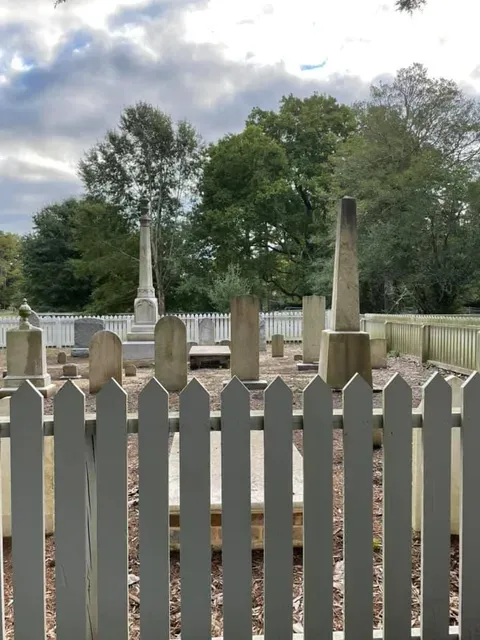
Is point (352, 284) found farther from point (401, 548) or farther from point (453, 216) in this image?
point (453, 216)

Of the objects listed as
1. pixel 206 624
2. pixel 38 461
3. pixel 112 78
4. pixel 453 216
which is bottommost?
pixel 206 624

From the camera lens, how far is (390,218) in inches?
890

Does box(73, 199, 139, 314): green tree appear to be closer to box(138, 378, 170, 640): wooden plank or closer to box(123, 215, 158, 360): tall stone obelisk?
box(123, 215, 158, 360): tall stone obelisk

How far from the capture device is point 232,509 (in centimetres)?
188

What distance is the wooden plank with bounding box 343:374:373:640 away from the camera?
6.19 ft

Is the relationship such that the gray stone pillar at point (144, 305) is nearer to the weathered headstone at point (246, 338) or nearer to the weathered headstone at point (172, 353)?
the weathered headstone at point (172, 353)

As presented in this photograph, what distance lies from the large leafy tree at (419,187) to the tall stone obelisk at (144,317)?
1158 centimetres

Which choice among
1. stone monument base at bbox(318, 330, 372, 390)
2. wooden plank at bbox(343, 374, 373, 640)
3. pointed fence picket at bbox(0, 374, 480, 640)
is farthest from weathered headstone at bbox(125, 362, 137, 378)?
wooden plank at bbox(343, 374, 373, 640)

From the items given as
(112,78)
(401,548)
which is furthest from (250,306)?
(112,78)

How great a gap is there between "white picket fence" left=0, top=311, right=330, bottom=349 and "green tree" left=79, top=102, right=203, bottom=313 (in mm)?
7689

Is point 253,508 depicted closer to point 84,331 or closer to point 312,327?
Result: point 312,327

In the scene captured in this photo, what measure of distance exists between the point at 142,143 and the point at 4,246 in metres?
33.5

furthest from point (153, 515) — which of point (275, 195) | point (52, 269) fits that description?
point (52, 269)

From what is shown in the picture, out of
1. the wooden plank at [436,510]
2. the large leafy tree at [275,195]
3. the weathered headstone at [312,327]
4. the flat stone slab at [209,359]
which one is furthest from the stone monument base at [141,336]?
the large leafy tree at [275,195]
